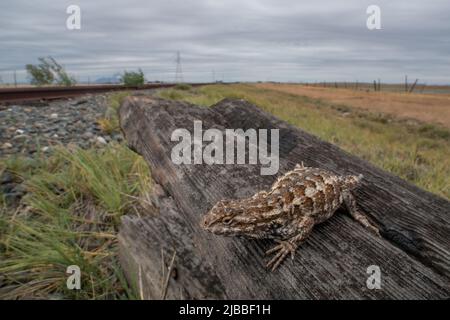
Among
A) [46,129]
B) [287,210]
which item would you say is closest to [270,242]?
[287,210]

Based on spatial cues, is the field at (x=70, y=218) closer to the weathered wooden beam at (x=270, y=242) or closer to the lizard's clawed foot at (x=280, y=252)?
the weathered wooden beam at (x=270, y=242)

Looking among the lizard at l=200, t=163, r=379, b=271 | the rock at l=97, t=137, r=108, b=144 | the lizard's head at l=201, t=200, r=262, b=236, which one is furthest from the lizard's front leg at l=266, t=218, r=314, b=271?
the rock at l=97, t=137, r=108, b=144

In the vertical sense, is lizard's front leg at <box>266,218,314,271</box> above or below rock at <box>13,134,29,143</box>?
below

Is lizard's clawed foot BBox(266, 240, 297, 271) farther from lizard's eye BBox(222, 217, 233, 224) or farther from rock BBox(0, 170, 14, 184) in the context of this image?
rock BBox(0, 170, 14, 184)

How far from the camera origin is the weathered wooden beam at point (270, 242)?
1.99 metres

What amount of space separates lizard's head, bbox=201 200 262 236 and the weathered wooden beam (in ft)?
0.44

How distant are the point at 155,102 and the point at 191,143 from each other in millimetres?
1168

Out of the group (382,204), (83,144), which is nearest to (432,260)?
(382,204)

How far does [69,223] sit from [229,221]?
2599mm

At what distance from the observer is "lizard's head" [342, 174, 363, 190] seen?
2.71m

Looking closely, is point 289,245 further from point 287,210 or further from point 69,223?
point 69,223

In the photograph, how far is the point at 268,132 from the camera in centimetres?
394

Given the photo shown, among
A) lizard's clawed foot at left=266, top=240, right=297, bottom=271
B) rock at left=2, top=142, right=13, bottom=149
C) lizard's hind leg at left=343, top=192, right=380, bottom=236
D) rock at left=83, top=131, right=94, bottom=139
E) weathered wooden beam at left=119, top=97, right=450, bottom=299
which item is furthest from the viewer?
rock at left=83, top=131, right=94, bottom=139
